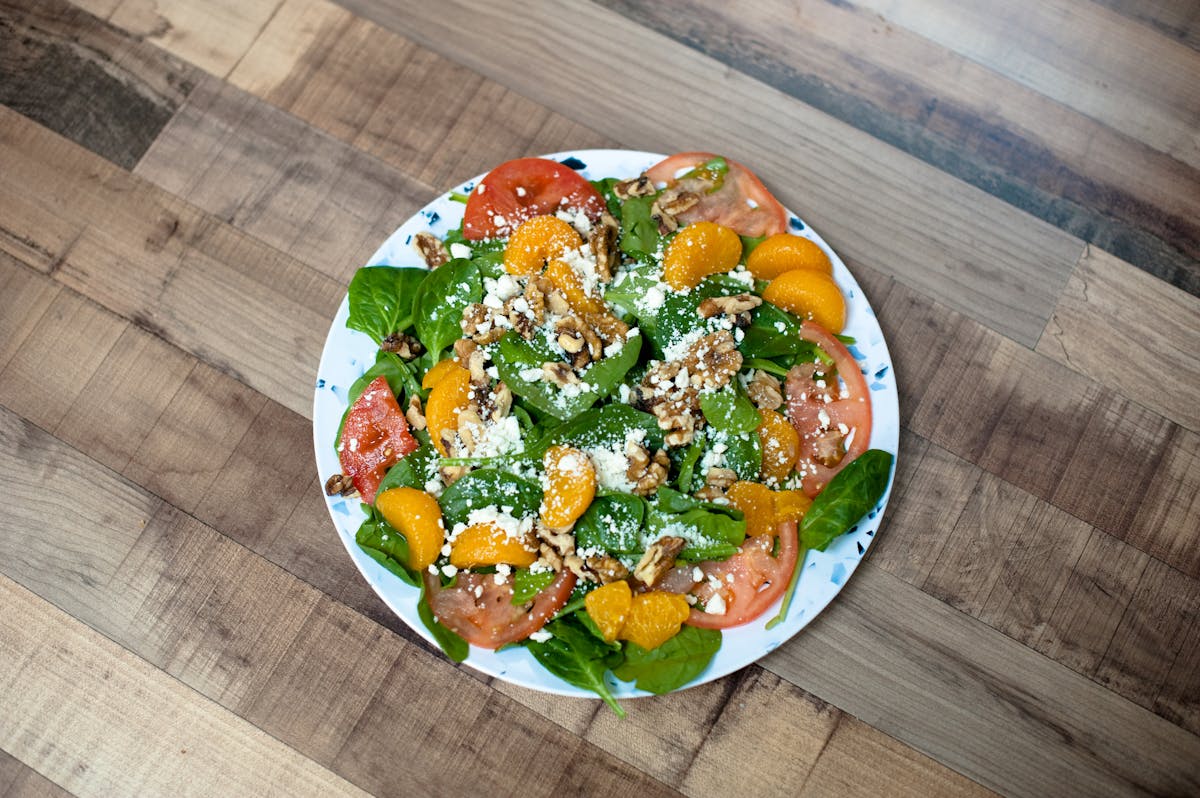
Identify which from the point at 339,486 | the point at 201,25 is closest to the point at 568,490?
the point at 339,486

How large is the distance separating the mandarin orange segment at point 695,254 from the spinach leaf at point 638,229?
47 millimetres

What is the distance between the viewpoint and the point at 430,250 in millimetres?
2092

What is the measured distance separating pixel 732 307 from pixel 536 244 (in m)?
0.42

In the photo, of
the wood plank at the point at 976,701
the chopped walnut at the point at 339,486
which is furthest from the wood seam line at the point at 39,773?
the wood plank at the point at 976,701

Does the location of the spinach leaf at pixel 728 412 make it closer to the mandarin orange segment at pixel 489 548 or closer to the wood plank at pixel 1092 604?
the mandarin orange segment at pixel 489 548

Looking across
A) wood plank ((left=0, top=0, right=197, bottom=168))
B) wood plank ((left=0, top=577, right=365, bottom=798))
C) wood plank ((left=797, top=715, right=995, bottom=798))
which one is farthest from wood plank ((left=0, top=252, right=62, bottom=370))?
wood plank ((left=797, top=715, right=995, bottom=798))

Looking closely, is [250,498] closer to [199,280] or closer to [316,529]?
[316,529]

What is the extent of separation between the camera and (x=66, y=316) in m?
2.29

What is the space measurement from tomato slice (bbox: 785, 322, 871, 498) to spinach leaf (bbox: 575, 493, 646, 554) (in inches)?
14.2

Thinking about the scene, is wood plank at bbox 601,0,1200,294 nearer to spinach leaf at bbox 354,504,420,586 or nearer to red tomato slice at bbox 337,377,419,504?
red tomato slice at bbox 337,377,419,504

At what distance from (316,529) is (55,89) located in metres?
1.32

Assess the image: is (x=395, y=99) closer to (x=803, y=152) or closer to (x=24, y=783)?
(x=803, y=152)

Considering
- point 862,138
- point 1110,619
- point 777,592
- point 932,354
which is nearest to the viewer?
point 777,592

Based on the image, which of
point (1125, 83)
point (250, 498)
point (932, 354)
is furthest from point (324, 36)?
point (1125, 83)
